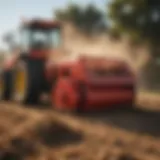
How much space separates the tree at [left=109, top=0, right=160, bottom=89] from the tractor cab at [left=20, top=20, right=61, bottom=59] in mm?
9875

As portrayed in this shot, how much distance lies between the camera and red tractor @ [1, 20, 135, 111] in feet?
28.7

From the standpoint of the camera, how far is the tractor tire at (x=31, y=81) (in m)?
10.2

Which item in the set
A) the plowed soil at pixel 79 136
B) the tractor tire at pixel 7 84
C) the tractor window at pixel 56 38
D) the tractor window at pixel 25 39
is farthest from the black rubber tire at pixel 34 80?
the plowed soil at pixel 79 136

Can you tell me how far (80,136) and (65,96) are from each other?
2.37 metres

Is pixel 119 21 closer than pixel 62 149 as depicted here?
No

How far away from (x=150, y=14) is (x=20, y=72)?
1129 cm

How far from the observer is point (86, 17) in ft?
153

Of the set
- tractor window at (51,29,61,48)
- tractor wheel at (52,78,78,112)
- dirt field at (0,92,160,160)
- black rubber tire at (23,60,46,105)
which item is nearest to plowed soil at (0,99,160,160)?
dirt field at (0,92,160,160)

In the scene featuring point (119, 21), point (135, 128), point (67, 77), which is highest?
point (119, 21)

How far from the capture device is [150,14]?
66.1 feet

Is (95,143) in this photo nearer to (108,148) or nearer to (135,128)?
(108,148)

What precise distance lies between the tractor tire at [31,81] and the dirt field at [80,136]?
1427mm

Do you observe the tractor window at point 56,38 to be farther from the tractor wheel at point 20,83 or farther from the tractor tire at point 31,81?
the tractor wheel at point 20,83

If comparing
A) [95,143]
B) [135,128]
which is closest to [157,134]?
[135,128]
